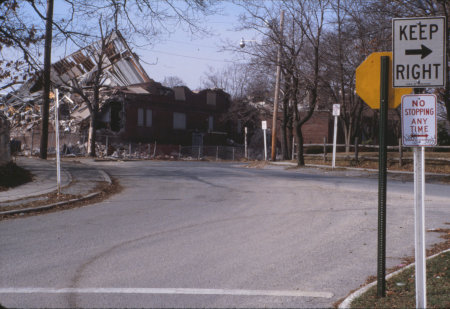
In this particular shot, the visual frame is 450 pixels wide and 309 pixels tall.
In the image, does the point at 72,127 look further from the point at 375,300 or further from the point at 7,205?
the point at 375,300

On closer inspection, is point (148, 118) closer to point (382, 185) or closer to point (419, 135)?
point (382, 185)

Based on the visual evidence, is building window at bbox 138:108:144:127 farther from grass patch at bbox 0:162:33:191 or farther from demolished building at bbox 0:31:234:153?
grass patch at bbox 0:162:33:191

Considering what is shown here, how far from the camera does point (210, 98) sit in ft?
180

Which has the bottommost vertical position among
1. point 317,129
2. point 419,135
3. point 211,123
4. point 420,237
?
point 420,237

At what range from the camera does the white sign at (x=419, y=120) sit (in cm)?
489

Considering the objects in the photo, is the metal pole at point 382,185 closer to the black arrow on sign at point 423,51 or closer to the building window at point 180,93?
the black arrow on sign at point 423,51

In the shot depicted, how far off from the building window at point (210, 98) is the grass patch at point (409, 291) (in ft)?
160

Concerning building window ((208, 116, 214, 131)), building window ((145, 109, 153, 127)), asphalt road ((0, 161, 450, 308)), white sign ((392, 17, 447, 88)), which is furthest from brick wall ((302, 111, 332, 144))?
white sign ((392, 17, 447, 88))

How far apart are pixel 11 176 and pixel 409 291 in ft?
47.4

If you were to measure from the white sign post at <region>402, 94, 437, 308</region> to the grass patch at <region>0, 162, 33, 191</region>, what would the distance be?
Result: 13.2 meters

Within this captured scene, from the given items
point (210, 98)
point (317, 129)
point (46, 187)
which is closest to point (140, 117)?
point (210, 98)

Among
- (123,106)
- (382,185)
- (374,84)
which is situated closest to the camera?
(382,185)

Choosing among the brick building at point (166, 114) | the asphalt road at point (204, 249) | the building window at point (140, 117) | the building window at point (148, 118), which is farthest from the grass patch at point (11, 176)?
the building window at point (148, 118)

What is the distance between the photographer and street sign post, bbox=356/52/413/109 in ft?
18.8
